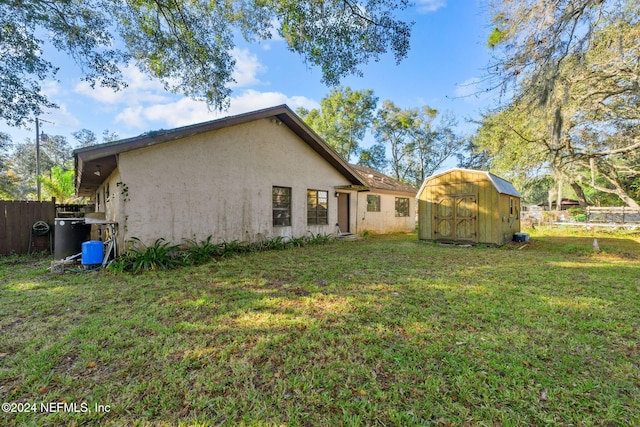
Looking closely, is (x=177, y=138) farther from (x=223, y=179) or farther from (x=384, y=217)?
(x=384, y=217)

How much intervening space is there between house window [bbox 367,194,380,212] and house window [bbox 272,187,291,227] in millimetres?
5799

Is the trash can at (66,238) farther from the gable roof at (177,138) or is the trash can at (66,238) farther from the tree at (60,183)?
the tree at (60,183)

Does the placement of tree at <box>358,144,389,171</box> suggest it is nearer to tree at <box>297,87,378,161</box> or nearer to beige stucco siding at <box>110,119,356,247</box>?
tree at <box>297,87,378,161</box>

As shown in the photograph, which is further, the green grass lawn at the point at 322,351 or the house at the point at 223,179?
the house at the point at 223,179

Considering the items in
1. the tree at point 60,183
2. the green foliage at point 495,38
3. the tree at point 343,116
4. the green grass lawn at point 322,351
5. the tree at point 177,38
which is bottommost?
the green grass lawn at point 322,351

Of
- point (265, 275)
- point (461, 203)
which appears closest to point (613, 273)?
point (461, 203)

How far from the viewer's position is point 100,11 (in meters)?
7.03

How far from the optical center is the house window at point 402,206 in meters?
16.4

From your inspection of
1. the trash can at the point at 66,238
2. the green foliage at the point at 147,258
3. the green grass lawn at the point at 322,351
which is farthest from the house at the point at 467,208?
the trash can at the point at 66,238

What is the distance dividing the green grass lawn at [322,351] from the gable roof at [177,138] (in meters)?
2.77

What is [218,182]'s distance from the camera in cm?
811

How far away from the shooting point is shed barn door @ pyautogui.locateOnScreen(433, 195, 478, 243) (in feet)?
33.2

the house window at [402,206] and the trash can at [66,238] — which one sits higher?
the house window at [402,206]

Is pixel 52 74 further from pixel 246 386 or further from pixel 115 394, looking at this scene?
pixel 246 386
